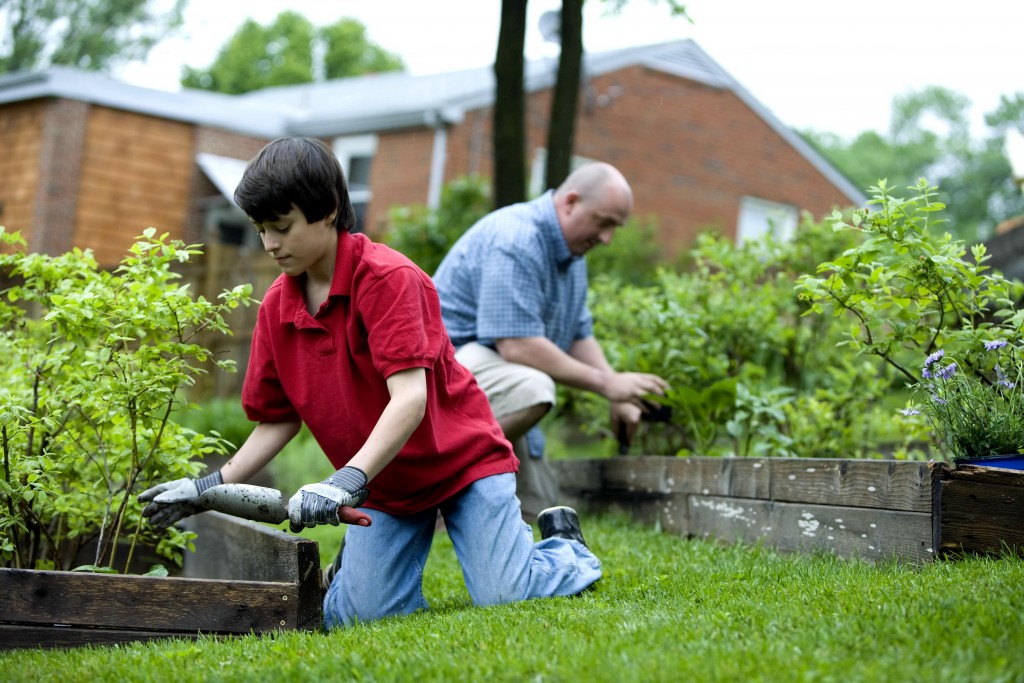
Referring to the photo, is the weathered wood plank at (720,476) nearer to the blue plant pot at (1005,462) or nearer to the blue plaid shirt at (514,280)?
the blue plaid shirt at (514,280)

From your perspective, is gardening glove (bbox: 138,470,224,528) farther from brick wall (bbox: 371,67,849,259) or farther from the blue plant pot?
brick wall (bbox: 371,67,849,259)

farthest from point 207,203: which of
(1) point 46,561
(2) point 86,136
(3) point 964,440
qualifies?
(3) point 964,440

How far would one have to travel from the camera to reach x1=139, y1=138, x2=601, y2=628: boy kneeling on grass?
3307mm

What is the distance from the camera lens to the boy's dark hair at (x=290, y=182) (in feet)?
10.7

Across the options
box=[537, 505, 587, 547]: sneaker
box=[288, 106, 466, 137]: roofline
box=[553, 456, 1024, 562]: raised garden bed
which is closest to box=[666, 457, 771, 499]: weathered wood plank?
box=[553, 456, 1024, 562]: raised garden bed

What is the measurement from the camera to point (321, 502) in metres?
2.96

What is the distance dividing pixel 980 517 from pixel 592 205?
7.60 ft

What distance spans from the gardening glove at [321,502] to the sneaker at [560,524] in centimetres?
120

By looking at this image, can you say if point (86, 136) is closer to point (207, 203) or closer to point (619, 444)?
point (207, 203)

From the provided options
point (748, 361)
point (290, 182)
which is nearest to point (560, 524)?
point (290, 182)

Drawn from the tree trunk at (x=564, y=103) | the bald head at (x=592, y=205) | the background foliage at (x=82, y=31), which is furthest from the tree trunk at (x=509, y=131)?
the background foliage at (x=82, y=31)

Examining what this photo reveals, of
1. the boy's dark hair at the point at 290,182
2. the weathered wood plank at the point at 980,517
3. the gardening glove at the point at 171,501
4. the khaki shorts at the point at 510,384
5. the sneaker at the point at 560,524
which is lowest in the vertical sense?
the sneaker at the point at 560,524

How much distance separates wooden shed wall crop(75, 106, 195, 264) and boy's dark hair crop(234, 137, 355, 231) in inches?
627

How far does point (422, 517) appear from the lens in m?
3.94
